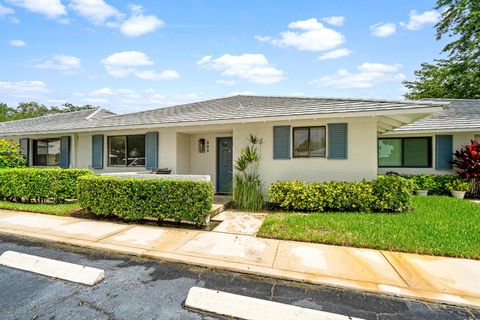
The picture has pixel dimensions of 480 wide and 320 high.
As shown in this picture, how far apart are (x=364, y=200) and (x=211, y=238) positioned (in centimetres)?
446

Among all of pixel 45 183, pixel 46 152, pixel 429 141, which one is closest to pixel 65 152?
pixel 46 152

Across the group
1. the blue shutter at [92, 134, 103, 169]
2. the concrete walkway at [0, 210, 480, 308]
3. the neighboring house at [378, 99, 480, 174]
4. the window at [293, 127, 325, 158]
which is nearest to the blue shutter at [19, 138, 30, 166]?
the blue shutter at [92, 134, 103, 169]

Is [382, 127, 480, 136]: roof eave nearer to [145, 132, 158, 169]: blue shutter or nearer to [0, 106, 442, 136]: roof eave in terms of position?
[0, 106, 442, 136]: roof eave

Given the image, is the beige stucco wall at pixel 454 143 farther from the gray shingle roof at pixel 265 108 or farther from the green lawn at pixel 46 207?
the green lawn at pixel 46 207

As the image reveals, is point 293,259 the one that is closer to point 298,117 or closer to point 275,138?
point 298,117

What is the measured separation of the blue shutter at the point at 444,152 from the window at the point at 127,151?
12.8m

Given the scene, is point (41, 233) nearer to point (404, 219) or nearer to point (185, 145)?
point (185, 145)

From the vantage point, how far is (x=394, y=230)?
5.03 meters

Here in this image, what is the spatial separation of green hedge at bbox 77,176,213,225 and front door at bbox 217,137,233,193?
393 centimetres

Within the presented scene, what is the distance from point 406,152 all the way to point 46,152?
18105 millimetres

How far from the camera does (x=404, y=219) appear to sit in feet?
19.2

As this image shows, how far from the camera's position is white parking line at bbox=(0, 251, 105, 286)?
3.36 meters

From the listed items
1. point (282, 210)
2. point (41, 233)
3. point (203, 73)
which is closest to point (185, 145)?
A: point (203, 73)

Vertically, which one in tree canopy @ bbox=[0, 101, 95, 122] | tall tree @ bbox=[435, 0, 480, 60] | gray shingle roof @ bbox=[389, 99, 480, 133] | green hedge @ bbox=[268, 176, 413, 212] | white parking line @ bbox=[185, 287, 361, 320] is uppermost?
tall tree @ bbox=[435, 0, 480, 60]
